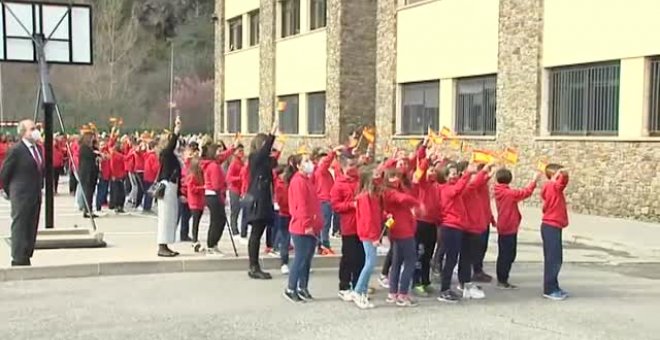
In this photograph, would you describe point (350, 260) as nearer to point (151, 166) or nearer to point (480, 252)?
point (480, 252)

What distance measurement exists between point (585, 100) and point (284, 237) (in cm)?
1143

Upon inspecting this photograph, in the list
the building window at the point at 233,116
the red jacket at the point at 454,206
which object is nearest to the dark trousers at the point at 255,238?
the red jacket at the point at 454,206

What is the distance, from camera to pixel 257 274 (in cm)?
1081

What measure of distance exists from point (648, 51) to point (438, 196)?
10.3m

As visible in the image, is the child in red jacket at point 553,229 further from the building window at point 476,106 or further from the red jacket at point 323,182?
the building window at point 476,106

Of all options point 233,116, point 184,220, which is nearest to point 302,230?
point 184,220

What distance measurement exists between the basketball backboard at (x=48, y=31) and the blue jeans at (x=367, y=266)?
7.23 metres

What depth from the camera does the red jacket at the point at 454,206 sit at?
383 inches

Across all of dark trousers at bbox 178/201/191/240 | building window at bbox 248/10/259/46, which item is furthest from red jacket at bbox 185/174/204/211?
building window at bbox 248/10/259/46

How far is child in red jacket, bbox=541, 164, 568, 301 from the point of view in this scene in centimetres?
981

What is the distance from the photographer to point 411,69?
91.1 ft

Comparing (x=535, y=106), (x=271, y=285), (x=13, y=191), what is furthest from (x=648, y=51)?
(x=13, y=191)

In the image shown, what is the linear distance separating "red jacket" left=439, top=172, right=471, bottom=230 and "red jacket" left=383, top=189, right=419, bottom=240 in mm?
669

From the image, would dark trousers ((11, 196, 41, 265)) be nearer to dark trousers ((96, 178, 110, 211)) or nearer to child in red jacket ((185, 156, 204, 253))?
child in red jacket ((185, 156, 204, 253))
